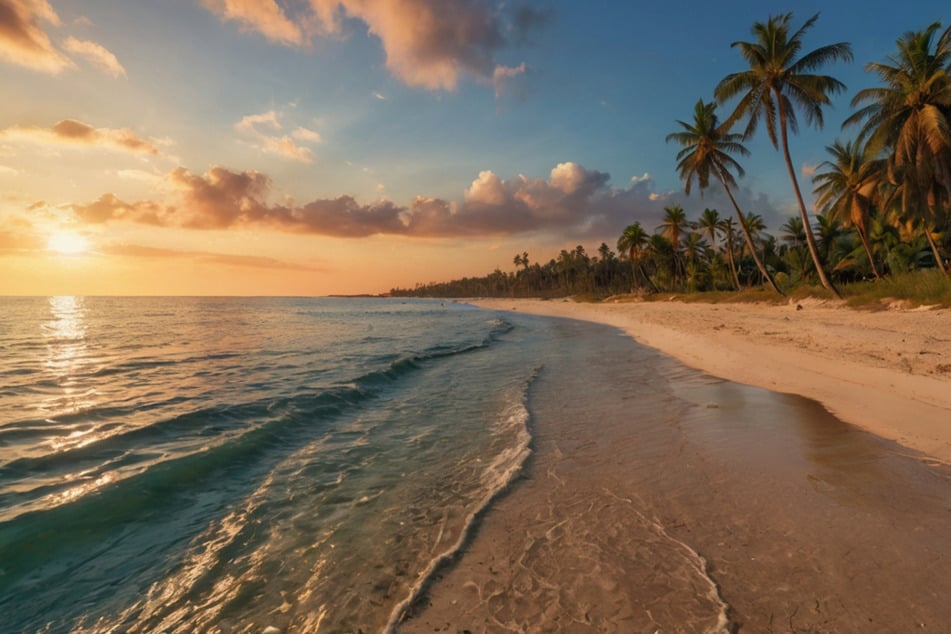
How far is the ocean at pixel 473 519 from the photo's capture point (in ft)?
10.0

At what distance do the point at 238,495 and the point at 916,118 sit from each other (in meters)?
33.0

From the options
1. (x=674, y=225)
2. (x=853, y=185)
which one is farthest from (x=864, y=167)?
(x=674, y=225)

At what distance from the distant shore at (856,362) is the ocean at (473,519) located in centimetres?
63

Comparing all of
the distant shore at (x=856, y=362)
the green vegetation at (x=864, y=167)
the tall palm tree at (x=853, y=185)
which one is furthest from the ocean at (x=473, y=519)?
the tall palm tree at (x=853, y=185)

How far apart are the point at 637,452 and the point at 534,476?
1612 mm

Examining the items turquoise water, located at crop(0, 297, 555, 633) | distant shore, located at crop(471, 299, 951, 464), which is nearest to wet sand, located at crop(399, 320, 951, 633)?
turquoise water, located at crop(0, 297, 555, 633)

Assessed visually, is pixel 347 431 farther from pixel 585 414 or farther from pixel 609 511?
pixel 609 511

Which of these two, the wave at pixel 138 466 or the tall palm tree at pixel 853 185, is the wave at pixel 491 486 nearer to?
the wave at pixel 138 466

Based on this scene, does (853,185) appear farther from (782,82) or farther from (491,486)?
(491,486)

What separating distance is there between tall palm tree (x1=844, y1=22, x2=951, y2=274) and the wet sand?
82.5 ft

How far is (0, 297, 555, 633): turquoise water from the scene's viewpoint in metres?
3.43

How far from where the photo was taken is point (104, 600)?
3.52 meters

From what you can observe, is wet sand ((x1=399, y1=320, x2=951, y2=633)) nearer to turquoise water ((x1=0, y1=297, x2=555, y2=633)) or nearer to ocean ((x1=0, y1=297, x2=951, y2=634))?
ocean ((x1=0, y1=297, x2=951, y2=634))

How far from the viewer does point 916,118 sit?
22000 millimetres
